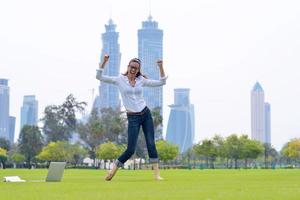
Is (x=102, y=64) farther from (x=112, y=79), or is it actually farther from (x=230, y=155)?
(x=230, y=155)

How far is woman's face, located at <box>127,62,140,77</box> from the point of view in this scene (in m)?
13.6

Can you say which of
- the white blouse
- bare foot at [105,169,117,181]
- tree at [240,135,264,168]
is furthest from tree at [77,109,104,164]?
the white blouse

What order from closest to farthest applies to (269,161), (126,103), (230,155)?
1. (126,103)
2. (230,155)
3. (269,161)

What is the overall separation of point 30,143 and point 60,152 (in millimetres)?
14716

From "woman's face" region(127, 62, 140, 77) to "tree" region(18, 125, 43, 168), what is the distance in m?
112

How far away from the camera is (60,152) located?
112m

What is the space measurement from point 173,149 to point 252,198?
101033 mm

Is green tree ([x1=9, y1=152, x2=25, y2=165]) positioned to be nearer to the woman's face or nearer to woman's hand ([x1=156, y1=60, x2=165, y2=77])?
woman's hand ([x1=156, y1=60, x2=165, y2=77])

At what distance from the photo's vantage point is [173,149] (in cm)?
10931

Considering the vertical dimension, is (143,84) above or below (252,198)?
above

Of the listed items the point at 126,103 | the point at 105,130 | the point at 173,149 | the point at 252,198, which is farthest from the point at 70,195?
the point at 105,130

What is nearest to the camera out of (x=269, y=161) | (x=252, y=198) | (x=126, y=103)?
(x=252, y=198)

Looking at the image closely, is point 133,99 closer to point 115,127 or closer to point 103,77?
point 103,77

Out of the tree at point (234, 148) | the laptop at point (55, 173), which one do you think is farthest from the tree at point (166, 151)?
the laptop at point (55, 173)
